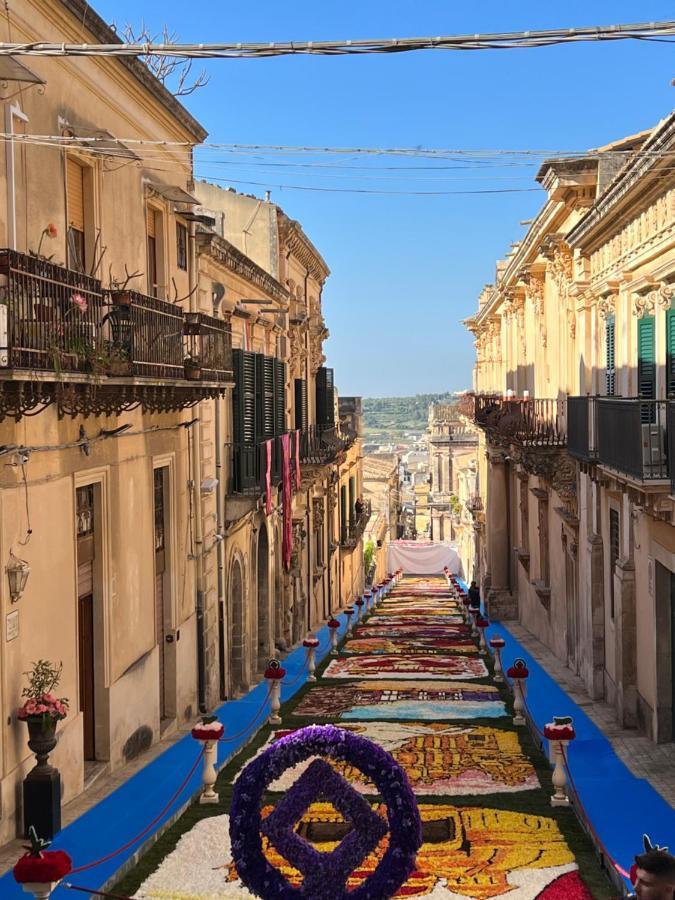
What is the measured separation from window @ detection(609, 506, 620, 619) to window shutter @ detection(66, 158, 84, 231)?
9177 mm

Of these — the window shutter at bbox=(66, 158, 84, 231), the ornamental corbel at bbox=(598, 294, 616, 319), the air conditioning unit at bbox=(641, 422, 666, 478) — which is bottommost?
the air conditioning unit at bbox=(641, 422, 666, 478)

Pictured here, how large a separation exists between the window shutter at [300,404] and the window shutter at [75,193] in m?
18.2

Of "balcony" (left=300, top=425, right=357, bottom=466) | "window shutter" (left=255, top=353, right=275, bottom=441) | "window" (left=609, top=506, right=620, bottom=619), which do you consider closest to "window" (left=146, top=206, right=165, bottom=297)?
"window shutter" (left=255, top=353, right=275, bottom=441)

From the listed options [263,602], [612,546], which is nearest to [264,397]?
[263,602]

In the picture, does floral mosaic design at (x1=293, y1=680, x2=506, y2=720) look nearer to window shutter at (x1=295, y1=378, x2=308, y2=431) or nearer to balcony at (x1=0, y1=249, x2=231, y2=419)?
balcony at (x1=0, y1=249, x2=231, y2=419)

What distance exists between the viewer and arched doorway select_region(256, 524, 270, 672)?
24.8 m

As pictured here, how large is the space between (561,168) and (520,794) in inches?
479

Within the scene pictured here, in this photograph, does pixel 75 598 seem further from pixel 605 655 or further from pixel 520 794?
pixel 605 655

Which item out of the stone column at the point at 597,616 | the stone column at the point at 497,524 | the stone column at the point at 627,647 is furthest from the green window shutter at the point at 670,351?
the stone column at the point at 497,524

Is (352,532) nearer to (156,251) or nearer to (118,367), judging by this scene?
(156,251)

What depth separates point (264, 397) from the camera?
23141mm

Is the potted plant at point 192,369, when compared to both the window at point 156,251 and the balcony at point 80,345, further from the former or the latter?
the window at point 156,251

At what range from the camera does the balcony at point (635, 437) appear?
12.3 metres

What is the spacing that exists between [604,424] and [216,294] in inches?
322
